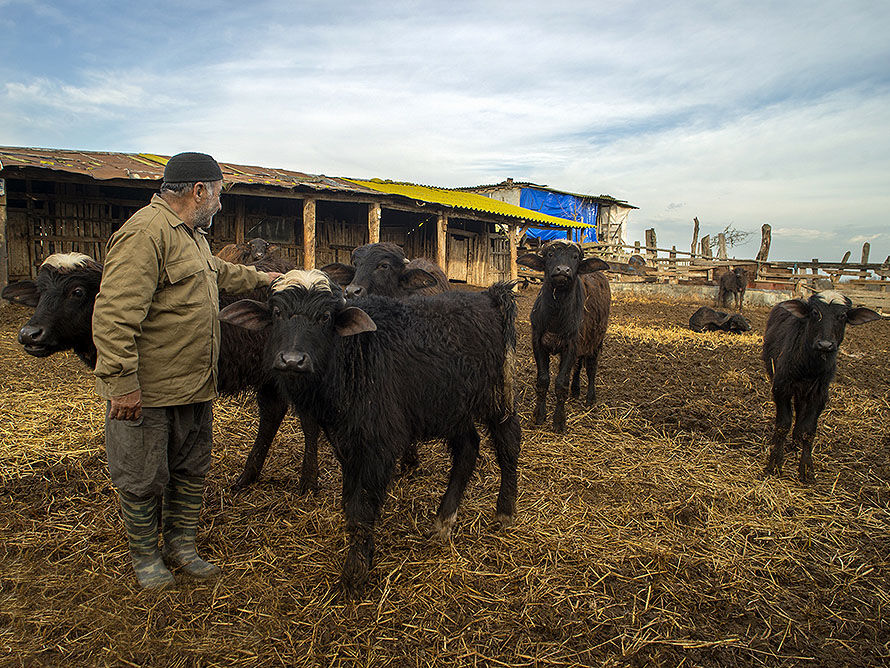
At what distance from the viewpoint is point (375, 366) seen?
129 inches

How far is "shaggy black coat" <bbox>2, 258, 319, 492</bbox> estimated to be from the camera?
3.40 meters

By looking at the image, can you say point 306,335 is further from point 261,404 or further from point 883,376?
point 883,376

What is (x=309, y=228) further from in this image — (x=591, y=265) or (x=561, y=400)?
(x=561, y=400)

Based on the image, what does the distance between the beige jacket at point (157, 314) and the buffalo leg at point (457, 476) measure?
5.70ft

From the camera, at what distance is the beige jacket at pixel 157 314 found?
2730 millimetres

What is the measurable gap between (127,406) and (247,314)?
77 centimetres

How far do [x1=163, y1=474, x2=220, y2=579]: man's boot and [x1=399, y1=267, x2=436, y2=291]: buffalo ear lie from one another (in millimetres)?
3126

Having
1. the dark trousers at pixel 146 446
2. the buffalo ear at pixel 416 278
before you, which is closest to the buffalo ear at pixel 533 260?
the buffalo ear at pixel 416 278

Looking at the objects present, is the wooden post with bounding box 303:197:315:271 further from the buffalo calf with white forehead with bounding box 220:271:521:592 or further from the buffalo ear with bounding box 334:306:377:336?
the buffalo ear with bounding box 334:306:377:336

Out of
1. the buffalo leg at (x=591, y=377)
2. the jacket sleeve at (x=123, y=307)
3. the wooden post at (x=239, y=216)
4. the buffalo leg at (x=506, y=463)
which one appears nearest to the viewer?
the jacket sleeve at (x=123, y=307)

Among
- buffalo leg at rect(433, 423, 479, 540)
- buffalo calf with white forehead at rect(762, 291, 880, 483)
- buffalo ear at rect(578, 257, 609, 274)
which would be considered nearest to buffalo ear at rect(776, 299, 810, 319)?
buffalo calf with white forehead at rect(762, 291, 880, 483)

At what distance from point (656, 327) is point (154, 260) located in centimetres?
1444

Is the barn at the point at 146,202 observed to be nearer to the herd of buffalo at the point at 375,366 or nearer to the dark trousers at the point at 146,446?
the herd of buffalo at the point at 375,366

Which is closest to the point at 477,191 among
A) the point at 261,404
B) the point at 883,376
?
the point at 883,376
